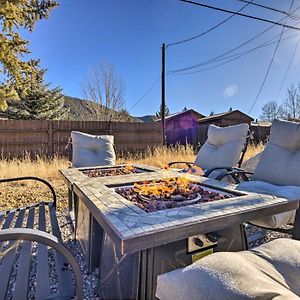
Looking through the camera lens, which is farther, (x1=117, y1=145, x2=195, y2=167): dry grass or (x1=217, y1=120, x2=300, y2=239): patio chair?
(x1=117, y1=145, x2=195, y2=167): dry grass

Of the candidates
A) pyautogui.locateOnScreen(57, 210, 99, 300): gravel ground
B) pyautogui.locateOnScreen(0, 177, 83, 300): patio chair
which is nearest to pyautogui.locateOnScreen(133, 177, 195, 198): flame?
pyautogui.locateOnScreen(0, 177, 83, 300): patio chair

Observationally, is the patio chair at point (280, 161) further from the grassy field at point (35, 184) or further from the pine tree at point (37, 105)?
the pine tree at point (37, 105)

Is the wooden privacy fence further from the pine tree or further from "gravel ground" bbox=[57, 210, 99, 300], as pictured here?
"gravel ground" bbox=[57, 210, 99, 300]

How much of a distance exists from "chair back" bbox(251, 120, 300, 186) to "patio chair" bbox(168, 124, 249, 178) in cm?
72

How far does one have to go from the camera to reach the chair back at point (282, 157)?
2.34 m

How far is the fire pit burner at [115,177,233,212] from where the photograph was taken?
132 cm

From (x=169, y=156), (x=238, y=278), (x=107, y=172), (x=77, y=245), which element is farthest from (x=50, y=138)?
(x=238, y=278)

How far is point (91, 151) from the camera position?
4242 millimetres

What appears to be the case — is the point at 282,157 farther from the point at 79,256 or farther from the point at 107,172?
the point at 79,256

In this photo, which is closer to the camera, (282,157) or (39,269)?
(39,269)

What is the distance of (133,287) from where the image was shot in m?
1.21

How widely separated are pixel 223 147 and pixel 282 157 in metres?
1.22

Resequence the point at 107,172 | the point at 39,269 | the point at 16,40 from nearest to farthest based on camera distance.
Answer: the point at 39,269 < the point at 107,172 < the point at 16,40

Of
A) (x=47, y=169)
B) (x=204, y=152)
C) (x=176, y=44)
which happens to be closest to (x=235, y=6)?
(x=176, y=44)
